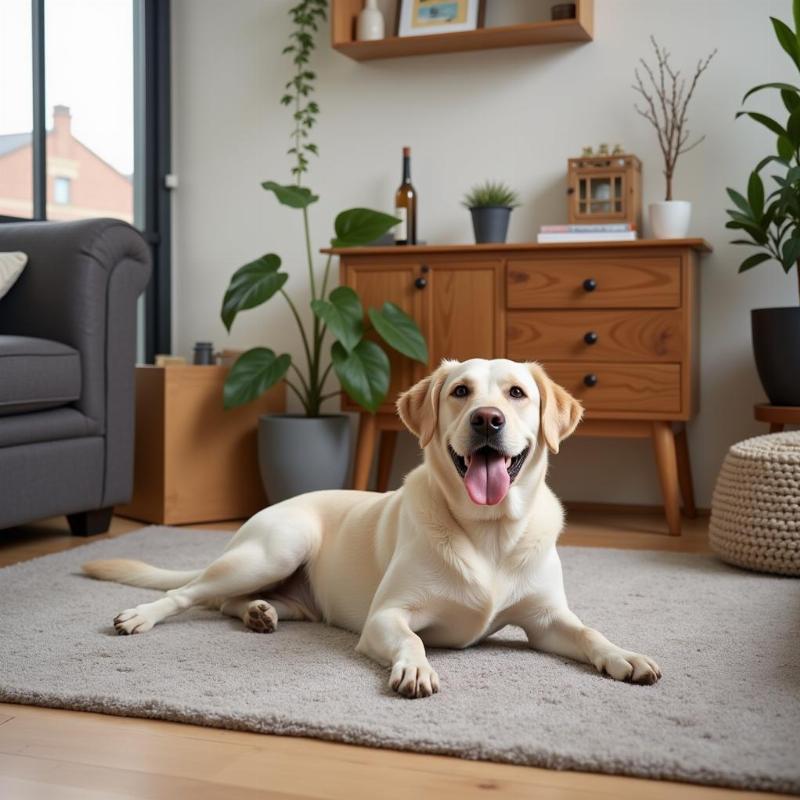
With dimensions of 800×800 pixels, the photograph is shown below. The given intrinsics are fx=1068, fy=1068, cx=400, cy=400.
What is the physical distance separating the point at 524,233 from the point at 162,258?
1.69m

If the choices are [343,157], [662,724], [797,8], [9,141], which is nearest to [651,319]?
[797,8]

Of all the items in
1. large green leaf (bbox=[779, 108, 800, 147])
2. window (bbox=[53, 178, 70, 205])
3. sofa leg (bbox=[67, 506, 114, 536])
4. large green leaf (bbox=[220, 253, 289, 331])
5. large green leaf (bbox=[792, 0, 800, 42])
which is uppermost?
large green leaf (bbox=[792, 0, 800, 42])

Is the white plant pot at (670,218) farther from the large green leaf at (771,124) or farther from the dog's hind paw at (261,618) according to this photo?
the dog's hind paw at (261,618)

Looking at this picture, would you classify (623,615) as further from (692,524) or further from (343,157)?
(343,157)

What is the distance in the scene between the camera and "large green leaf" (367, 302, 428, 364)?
3742mm

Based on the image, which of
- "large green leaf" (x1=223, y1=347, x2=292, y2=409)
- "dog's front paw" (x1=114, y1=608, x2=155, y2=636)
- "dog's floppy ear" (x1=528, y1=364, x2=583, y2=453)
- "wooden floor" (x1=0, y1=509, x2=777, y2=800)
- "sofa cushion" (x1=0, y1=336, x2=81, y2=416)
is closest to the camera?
"wooden floor" (x1=0, y1=509, x2=777, y2=800)

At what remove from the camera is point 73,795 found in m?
1.40

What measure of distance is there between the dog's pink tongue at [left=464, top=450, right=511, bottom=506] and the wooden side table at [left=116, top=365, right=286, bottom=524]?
2061mm

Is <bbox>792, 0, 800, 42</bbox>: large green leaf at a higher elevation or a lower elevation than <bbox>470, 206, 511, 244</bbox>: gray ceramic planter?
higher

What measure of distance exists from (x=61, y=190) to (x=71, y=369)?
1.44 metres

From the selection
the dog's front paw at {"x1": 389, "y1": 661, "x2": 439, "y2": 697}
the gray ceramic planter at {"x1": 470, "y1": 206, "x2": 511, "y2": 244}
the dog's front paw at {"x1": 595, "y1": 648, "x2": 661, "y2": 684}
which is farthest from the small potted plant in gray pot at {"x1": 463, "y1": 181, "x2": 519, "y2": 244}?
the dog's front paw at {"x1": 389, "y1": 661, "x2": 439, "y2": 697}

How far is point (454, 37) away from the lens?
415 cm

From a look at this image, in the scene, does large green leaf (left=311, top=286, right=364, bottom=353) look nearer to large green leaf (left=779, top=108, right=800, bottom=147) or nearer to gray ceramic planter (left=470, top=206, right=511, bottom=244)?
gray ceramic planter (left=470, top=206, right=511, bottom=244)

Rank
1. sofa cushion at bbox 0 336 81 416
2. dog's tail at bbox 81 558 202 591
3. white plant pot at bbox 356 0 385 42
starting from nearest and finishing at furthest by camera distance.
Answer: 1. dog's tail at bbox 81 558 202 591
2. sofa cushion at bbox 0 336 81 416
3. white plant pot at bbox 356 0 385 42
